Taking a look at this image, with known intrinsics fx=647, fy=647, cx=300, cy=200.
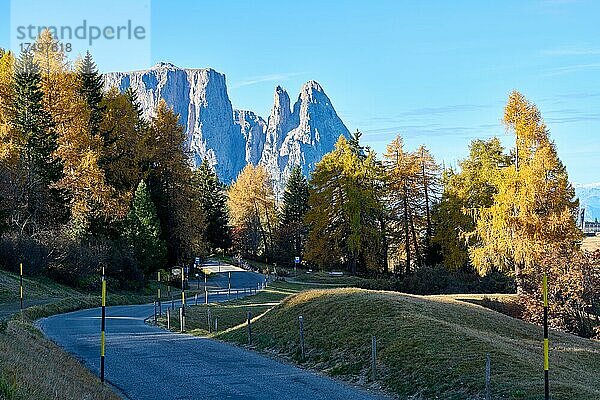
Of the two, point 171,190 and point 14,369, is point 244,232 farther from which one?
point 14,369

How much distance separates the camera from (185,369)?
1475 centimetres

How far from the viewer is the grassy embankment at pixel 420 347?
11.9m

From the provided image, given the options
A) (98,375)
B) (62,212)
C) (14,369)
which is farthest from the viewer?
(62,212)

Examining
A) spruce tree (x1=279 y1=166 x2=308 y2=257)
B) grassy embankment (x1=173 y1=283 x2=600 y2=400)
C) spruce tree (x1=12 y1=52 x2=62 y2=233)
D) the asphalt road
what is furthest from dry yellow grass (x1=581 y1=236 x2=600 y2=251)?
spruce tree (x1=279 y1=166 x2=308 y2=257)

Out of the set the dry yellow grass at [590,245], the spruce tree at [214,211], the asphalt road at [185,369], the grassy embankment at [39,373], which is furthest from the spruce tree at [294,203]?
the grassy embankment at [39,373]

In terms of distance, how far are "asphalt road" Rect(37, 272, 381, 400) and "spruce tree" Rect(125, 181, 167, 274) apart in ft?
72.6

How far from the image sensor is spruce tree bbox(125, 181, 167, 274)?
151 feet

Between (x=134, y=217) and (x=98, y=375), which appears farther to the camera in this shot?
(x=134, y=217)

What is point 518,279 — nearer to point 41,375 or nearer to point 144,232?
point 144,232

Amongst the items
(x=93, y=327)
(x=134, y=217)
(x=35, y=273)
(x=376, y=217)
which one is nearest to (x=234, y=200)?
(x=376, y=217)

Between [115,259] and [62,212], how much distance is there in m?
4.45

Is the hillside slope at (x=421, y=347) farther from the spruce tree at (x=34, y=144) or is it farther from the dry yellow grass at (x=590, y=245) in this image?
the spruce tree at (x=34, y=144)

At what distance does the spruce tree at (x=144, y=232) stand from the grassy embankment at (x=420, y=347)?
2336cm

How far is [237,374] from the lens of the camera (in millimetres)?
14195
